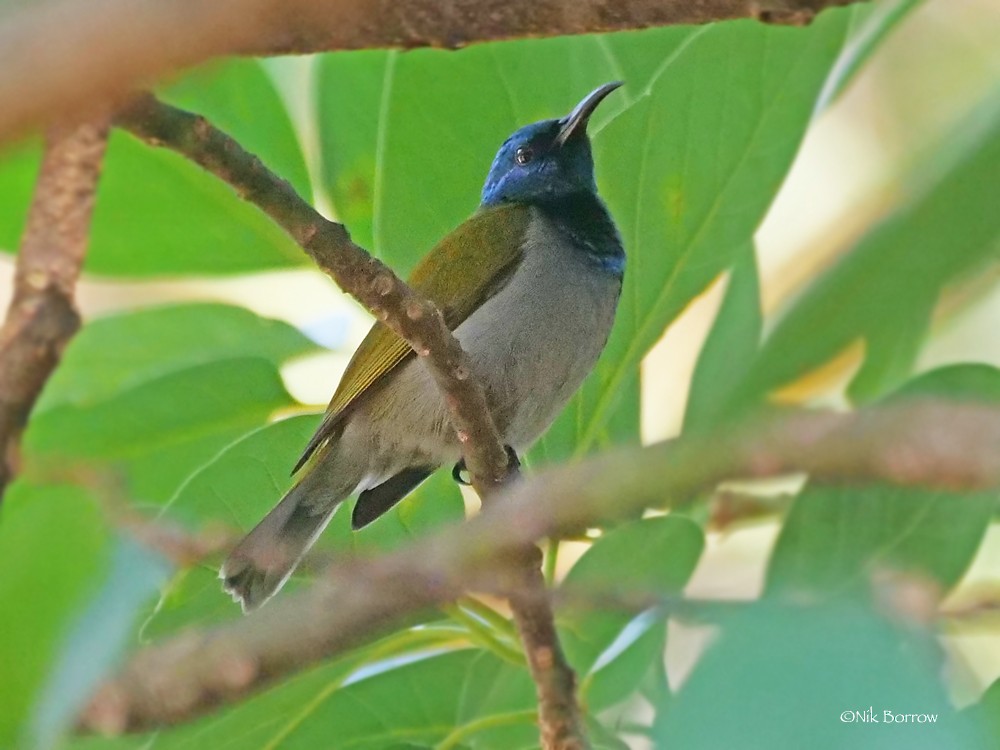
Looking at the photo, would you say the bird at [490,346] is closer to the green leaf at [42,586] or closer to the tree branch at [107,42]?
the green leaf at [42,586]

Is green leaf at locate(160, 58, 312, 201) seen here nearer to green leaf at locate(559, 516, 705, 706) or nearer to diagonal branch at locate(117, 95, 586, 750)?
diagonal branch at locate(117, 95, 586, 750)

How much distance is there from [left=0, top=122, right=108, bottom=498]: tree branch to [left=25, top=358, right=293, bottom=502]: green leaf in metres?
1.02

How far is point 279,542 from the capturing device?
2.13 metres

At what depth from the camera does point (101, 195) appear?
→ 2293mm

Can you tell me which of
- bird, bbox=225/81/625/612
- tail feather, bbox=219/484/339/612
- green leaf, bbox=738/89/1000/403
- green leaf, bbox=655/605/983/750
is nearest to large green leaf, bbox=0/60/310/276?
bird, bbox=225/81/625/612

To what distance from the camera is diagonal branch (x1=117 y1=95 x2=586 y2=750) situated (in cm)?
118

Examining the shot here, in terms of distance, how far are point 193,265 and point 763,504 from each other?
1.25m

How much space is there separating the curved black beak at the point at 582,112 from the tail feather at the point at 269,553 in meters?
0.94

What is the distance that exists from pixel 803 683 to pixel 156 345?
1831 mm

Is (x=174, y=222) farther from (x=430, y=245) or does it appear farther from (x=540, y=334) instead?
(x=540, y=334)

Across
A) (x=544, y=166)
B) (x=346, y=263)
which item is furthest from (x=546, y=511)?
(x=544, y=166)

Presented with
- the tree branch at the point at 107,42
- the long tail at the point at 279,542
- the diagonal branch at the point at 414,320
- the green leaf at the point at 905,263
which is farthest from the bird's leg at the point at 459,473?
the tree branch at the point at 107,42

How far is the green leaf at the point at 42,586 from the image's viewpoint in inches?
51.2

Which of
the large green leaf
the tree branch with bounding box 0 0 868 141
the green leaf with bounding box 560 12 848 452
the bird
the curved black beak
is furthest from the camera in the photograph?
the bird
